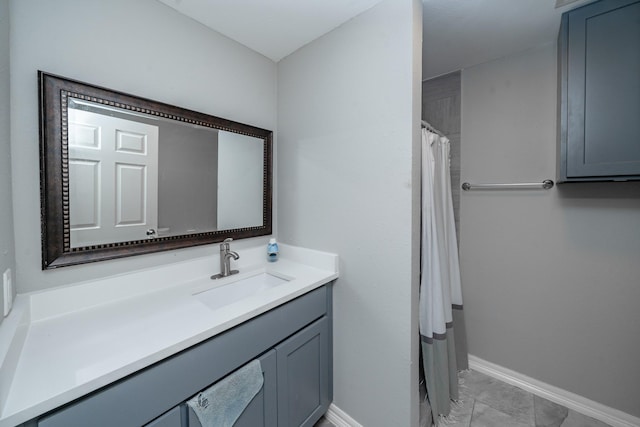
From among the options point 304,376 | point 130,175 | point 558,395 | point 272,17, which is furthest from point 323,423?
point 272,17

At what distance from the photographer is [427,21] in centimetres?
140

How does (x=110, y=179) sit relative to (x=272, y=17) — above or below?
below

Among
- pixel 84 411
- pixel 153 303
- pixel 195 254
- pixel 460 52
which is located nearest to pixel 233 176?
pixel 195 254

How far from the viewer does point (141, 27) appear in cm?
119

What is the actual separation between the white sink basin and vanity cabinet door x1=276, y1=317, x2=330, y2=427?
34 cm

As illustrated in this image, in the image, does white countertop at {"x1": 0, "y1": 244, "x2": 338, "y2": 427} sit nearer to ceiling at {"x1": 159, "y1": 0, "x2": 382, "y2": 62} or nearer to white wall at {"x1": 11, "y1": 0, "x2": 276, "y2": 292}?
white wall at {"x1": 11, "y1": 0, "x2": 276, "y2": 292}

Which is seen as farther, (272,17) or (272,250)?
(272,250)

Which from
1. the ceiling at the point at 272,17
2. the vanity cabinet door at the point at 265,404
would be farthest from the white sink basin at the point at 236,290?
the ceiling at the point at 272,17

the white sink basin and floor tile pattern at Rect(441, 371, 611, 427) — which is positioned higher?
Answer: the white sink basin

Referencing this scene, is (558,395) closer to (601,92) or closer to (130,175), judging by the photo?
(601,92)

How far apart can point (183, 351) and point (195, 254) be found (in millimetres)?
676

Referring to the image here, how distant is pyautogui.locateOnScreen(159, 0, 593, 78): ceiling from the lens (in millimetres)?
1266

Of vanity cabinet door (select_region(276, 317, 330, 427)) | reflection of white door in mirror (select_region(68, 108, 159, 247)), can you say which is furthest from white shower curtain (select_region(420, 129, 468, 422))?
reflection of white door in mirror (select_region(68, 108, 159, 247))

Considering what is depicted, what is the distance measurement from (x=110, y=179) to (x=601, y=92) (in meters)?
2.43
